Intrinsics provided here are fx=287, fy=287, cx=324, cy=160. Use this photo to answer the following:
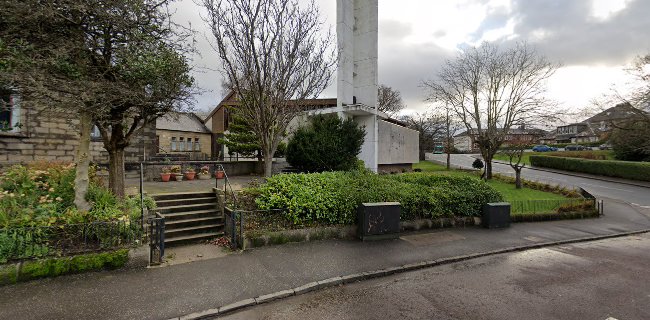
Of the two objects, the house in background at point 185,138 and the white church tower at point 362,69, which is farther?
the house in background at point 185,138

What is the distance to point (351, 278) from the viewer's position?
18.2 ft

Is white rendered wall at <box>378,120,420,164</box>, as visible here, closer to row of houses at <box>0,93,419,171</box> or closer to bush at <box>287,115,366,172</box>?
row of houses at <box>0,93,419,171</box>

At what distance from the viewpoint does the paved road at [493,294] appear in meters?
4.41

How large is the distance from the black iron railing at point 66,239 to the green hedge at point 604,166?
35258 mm

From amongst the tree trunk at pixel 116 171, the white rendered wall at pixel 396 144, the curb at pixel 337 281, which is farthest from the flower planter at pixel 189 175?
the white rendered wall at pixel 396 144

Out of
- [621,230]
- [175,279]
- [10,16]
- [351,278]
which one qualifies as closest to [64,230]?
[175,279]

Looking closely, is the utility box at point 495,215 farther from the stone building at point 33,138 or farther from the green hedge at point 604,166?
the green hedge at point 604,166

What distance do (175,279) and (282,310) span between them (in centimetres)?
223

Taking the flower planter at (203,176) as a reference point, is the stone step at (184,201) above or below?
below

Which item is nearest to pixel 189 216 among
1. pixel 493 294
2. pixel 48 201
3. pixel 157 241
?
pixel 157 241

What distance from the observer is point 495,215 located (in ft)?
32.6

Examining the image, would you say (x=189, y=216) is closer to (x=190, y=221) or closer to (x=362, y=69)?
(x=190, y=221)

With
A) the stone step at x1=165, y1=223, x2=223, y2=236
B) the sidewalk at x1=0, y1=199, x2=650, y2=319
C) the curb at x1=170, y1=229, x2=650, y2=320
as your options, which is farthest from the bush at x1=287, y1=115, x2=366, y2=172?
the curb at x1=170, y1=229, x2=650, y2=320

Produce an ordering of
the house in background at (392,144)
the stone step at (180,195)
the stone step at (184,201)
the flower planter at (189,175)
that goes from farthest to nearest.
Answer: the house in background at (392,144) → the flower planter at (189,175) → the stone step at (180,195) → the stone step at (184,201)
